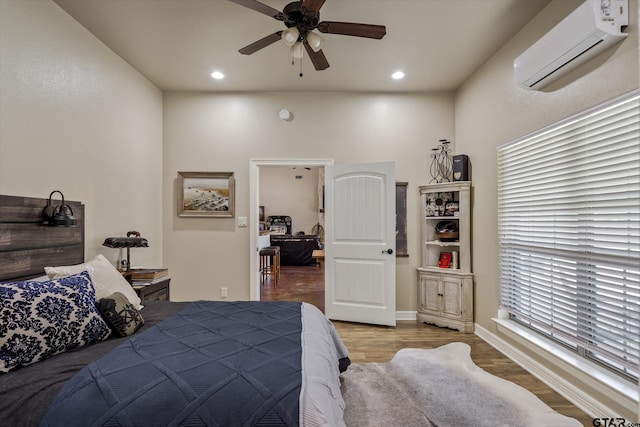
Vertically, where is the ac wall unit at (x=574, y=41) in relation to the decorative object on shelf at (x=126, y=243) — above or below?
above

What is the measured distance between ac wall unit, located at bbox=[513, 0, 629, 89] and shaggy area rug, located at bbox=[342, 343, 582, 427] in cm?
235

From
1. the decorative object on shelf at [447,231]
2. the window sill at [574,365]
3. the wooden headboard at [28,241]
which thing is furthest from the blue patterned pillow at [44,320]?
the decorative object on shelf at [447,231]

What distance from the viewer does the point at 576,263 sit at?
2258 mm

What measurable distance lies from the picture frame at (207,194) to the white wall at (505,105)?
305cm

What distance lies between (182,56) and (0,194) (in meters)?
2.05

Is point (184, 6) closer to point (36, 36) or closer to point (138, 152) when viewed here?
point (36, 36)

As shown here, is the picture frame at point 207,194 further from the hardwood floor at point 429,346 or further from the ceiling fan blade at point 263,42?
the hardwood floor at point 429,346

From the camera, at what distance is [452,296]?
3.71 m

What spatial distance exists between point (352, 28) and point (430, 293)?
3.07 m

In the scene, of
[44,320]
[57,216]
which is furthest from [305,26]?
[44,320]

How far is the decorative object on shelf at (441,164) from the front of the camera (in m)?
4.14

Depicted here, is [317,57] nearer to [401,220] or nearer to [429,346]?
[401,220]

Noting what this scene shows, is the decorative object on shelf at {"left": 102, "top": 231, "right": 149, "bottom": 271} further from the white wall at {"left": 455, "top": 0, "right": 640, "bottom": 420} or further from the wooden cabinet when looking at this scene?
the white wall at {"left": 455, "top": 0, "right": 640, "bottom": 420}

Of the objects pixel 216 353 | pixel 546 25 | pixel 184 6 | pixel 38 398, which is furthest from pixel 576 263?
pixel 184 6
